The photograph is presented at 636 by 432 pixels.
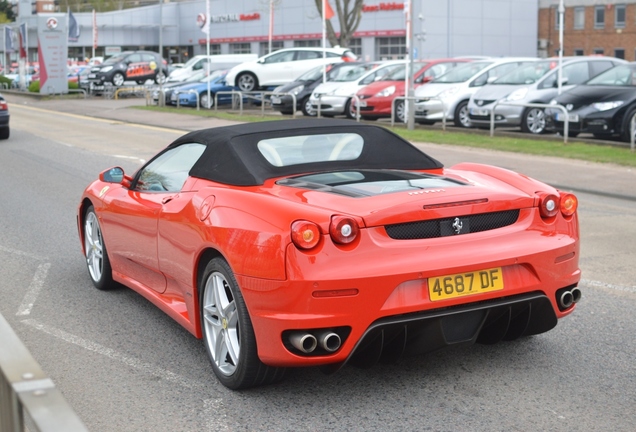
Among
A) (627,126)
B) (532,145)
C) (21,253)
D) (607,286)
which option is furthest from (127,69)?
(607,286)

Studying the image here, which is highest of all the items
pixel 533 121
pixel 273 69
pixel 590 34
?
pixel 590 34

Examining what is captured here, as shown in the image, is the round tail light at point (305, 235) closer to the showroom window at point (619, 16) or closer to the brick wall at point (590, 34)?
the brick wall at point (590, 34)

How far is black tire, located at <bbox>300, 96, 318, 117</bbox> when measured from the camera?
27.6 metres

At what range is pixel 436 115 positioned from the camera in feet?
76.4

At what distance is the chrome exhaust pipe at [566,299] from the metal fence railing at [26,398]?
3171mm

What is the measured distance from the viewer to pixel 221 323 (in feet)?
16.3

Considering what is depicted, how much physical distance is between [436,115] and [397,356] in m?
19.0

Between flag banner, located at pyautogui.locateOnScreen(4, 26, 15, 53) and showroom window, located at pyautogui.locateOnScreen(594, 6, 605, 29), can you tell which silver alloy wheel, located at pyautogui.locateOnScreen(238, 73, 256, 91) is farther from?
showroom window, located at pyautogui.locateOnScreen(594, 6, 605, 29)

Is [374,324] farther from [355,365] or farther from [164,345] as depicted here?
[164,345]

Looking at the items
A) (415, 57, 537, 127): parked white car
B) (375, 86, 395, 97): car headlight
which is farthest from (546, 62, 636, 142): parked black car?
(375, 86, 395, 97): car headlight

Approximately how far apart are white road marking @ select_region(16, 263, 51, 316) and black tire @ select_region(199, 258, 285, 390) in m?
2.08

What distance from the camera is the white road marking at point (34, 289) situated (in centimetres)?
671

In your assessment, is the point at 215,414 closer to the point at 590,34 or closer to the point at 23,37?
the point at 23,37

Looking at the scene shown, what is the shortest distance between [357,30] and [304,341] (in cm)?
6412
